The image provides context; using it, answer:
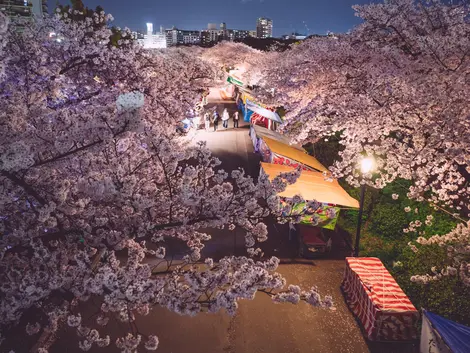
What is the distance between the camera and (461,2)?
1100 cm

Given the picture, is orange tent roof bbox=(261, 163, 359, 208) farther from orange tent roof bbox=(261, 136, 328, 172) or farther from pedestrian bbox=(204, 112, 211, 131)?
pedestrian bbox=(204, 112, 211, 131)

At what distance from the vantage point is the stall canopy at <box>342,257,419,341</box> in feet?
24.2

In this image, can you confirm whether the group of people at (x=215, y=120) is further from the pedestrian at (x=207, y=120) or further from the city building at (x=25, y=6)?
the city building at (x=25, y=6)

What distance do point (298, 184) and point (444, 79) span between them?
18.5ft

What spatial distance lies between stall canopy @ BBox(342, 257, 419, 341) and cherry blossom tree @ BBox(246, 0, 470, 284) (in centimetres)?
145

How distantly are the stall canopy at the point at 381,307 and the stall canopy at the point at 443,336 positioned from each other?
73cm

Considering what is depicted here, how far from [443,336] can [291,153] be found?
11103 mm

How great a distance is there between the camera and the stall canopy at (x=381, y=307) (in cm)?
738

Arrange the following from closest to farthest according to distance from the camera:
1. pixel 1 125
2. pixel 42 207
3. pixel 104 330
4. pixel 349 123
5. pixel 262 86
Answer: pixel 42 207, pixel 1 125, pixel 104 330, pixel 349 123, pixel 262 86

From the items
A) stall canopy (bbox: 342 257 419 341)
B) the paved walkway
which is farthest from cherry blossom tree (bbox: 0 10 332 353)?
stall canopy (bbox: 342 257 419 341)

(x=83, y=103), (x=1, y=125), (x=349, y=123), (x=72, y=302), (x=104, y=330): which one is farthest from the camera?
(x=349, y=123)

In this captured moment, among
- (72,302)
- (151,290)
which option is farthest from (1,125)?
(151,290)

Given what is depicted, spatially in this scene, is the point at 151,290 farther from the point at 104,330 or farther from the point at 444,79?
the point at 444,79

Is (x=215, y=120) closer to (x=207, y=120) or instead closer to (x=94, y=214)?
(x=207, y=120)
